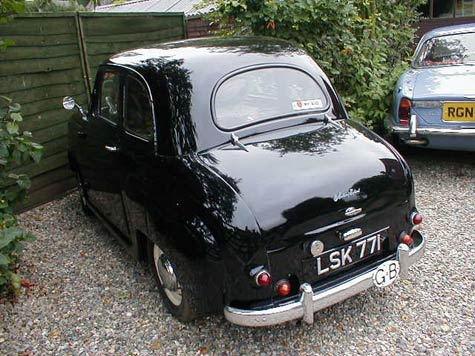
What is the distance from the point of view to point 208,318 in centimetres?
302

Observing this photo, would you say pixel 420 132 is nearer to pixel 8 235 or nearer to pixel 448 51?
pixel 448 51

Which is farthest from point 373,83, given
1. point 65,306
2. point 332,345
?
point 65,306

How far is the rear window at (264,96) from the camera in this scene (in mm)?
2992

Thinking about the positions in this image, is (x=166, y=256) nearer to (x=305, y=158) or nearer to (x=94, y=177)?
(x=305, y=158)

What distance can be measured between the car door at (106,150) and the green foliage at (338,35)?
228 cm

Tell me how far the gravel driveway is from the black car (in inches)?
9.9

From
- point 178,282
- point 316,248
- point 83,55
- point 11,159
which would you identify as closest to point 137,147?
point 178,282

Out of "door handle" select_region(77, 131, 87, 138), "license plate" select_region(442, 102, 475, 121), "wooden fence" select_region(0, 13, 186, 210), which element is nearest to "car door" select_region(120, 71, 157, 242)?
"door handle" select_region(77, 131, 87, 138)

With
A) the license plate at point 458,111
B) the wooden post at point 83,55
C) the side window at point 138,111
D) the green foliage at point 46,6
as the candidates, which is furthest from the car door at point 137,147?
the license plate at point 458,111

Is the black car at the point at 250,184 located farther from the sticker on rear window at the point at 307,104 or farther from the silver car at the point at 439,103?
the silver car at the point at 439,103

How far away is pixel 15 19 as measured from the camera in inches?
184

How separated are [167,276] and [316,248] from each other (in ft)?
3.49

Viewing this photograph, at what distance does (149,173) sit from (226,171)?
0.62 meters

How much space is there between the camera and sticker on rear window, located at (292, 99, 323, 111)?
10.5 ft
